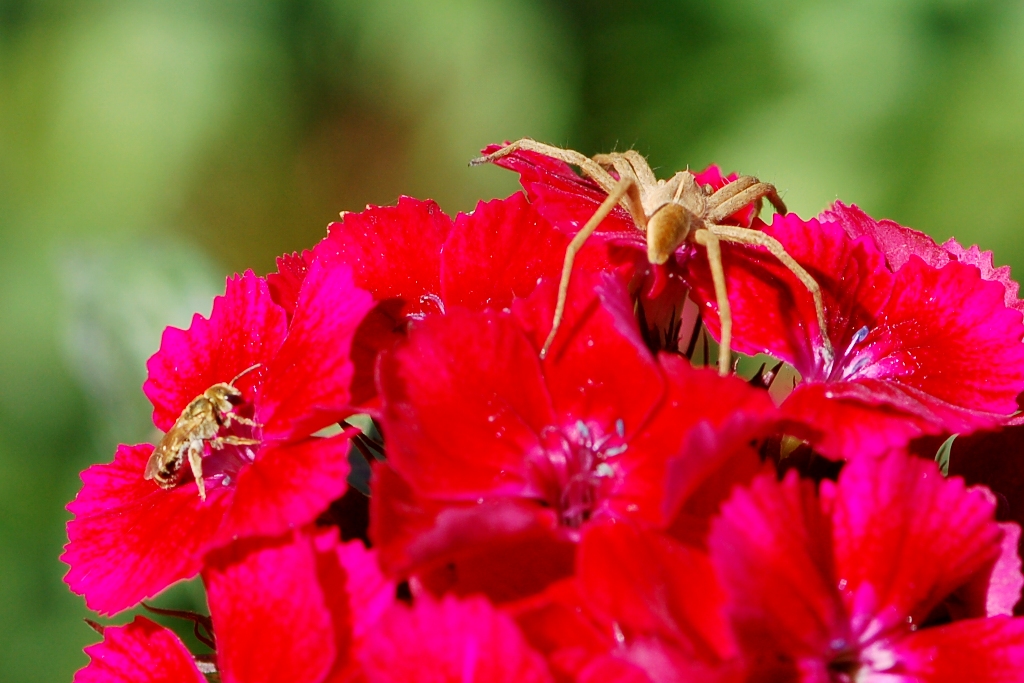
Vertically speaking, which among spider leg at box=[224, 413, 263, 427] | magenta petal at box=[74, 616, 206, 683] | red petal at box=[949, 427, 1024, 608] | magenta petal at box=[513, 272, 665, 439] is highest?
magenta petal at box=[513, 272, 665, 439]

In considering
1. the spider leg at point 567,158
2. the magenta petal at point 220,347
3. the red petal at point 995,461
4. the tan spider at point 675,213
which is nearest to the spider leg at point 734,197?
the tan spider at point 675,213

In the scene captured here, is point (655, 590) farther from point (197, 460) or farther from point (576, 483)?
point (197, 460)

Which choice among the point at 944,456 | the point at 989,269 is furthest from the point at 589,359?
the point at 989,269

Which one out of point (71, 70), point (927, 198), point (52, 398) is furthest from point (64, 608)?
point (927, 198)

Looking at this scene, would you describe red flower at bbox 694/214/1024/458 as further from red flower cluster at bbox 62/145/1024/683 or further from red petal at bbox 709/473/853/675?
red petal at bbox 709/473/853/675

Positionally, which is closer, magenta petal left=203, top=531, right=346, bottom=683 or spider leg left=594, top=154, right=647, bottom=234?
magenta petal left=203, top=531, right=346, bottom=683

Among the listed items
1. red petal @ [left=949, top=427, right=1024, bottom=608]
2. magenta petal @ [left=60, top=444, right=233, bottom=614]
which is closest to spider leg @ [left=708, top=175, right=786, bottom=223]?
red petal @ [left=949, top=427, right=1024, bottom=608]

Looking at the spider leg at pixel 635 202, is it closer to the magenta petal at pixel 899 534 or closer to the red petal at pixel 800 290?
→ the red petal at pixel 800 290

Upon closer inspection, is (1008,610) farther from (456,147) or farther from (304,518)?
(456,147)
